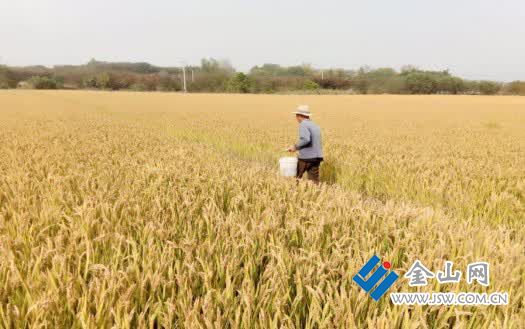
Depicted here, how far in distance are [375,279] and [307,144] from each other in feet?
15.7

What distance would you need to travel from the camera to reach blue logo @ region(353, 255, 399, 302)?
188 cm

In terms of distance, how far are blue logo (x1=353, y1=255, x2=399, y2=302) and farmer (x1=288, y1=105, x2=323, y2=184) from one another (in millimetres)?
4485

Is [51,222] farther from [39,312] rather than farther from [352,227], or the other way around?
[352,227]

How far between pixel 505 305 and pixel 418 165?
565 centimetres

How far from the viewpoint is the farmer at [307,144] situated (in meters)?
6.57

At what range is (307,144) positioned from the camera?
21.8 feet

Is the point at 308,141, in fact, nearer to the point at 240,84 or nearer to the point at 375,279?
the point at 375,279

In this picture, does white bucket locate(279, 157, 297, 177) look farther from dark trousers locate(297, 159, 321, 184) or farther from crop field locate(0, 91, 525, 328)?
crop field locate(0, 91, 525, 328)

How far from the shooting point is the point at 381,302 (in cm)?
188

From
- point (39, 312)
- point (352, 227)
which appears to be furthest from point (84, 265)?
point (352, 227)

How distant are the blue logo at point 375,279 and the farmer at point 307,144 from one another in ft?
14.7

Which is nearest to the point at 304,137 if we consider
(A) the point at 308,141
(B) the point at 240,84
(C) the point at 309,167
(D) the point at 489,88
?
(A) the point at 308,141

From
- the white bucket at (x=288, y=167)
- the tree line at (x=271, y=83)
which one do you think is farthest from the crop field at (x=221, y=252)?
the tree line at (x=271, y=83)

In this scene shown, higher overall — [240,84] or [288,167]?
[240,84]
